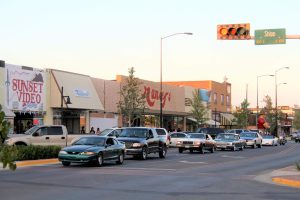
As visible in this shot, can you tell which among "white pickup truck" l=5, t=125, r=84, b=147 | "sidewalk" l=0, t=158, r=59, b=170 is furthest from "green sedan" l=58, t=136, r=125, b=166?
"white pickup truck" l=5, t=125, r=84, b=147

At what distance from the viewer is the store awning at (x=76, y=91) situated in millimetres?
44594

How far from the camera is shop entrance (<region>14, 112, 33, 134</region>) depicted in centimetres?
4247

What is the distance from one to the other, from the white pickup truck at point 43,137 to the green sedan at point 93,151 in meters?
6.84

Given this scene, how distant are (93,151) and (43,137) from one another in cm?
932

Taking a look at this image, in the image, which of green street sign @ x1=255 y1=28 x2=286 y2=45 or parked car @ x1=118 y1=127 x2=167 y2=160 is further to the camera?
parked car @ x1=118 y1=127 x2=167 y2=160

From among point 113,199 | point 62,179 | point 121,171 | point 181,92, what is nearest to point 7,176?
point 62,179

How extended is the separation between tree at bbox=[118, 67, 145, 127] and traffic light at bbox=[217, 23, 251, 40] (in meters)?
28.5

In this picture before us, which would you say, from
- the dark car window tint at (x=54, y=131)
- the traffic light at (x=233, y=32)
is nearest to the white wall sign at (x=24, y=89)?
the dark car window tint at (x=54, y=131)

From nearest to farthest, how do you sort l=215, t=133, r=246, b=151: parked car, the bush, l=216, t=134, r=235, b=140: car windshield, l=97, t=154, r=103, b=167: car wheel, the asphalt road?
1. the asphalt road
2. l=97, t=154, r=103, b=167: car wheel
3. the bush
4. l=215, t=133, r=246, b=151: parked car
5. l=216, t=134, r=235, b=140: car windshield

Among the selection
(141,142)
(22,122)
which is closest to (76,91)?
(22,122)

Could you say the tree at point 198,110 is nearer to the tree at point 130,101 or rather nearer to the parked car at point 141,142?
the tree at point 130,101

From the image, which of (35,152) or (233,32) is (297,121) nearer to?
(35,152)

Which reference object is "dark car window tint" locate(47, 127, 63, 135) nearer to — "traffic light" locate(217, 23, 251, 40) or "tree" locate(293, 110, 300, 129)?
"traffic light" locate(217, 23, 251, 40)

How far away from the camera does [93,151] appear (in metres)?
24.5
